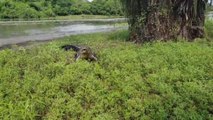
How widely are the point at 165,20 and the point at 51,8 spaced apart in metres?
20.0

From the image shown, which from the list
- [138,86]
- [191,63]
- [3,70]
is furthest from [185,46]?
[3,70]

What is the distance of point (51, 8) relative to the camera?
83.7 ft

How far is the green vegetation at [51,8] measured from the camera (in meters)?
22.4

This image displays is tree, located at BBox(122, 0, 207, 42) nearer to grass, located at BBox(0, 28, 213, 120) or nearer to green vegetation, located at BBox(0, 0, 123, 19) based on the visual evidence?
grass, located at BBox(0, 28, 213, 120)

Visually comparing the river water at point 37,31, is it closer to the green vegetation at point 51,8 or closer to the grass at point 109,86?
the green vegetation at point 51,8

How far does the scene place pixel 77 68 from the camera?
15.0ft

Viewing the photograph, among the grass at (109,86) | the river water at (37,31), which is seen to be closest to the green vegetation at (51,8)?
the river water at (37,31)

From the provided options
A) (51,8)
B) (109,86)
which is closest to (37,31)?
(109,86)

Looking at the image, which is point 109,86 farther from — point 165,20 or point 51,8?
point 51,8

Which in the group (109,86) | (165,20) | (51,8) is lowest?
(109,86)

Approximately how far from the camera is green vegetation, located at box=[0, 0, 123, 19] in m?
22.4

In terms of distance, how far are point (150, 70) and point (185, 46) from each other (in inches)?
53.5

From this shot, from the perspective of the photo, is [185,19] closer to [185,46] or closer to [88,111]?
[185,46]

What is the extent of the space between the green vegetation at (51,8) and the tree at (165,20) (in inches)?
504
